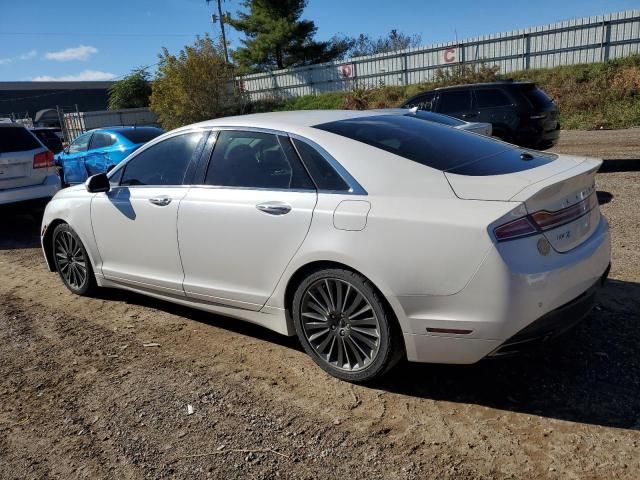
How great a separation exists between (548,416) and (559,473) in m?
0.47

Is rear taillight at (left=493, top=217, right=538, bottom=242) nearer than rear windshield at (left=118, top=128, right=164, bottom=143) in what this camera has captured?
Yes

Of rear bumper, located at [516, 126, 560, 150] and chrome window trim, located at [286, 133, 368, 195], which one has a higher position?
chrome window trim, located at [286, 133, 368, 195]

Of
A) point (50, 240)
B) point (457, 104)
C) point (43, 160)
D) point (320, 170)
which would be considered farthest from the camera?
point (457, 104)

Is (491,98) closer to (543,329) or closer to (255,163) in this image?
(255,163)

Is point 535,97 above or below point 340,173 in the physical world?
below

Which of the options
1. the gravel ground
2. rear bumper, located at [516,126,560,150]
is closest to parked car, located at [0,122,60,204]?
rear bumper, located at [516,126,560,150]

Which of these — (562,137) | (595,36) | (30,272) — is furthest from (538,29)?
(30,272)

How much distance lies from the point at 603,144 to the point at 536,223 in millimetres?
13291

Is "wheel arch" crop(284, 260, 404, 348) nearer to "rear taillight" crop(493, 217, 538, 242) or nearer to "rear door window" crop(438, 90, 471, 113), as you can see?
"rear taillight" crop(493, 217, 538, 242)

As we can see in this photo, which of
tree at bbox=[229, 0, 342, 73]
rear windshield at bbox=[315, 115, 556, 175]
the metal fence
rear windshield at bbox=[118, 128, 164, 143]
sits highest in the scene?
tree at bbox=[229, 0, 342, 73]

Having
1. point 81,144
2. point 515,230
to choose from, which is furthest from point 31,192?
point 515,230

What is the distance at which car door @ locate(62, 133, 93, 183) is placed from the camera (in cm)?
1201

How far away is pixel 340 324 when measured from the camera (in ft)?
11.0

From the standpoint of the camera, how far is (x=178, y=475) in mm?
2709
